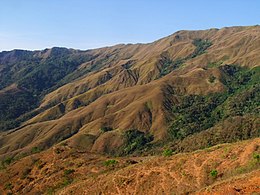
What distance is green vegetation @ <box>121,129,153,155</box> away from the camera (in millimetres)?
147500

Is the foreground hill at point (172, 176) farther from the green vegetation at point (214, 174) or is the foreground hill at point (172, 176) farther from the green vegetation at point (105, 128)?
the green vegetation at point (105, 128)

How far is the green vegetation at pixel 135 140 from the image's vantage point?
5807 inches

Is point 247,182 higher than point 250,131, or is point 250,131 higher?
point 247,182

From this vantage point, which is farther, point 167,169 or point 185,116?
point 185,116

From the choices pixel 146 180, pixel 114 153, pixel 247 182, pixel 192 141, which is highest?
pixel 247 182

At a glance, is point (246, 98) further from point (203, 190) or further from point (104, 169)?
point (203, 190)

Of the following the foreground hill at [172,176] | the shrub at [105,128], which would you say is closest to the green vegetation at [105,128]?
the shrub at [105,128]

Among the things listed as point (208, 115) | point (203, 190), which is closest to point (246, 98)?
point (208, 115)

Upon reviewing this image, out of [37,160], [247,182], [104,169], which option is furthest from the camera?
[37,160]

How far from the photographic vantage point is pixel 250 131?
11294 centimetres

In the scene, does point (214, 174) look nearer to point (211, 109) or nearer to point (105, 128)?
point (105, 128)

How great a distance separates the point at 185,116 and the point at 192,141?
54042 mm

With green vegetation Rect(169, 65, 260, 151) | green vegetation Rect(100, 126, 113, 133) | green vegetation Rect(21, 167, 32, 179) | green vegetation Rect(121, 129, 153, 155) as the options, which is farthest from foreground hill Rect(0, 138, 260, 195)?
green vegetation Rect(100, 126, 113, 133)

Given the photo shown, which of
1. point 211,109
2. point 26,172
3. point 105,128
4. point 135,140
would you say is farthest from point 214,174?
point 211,109
